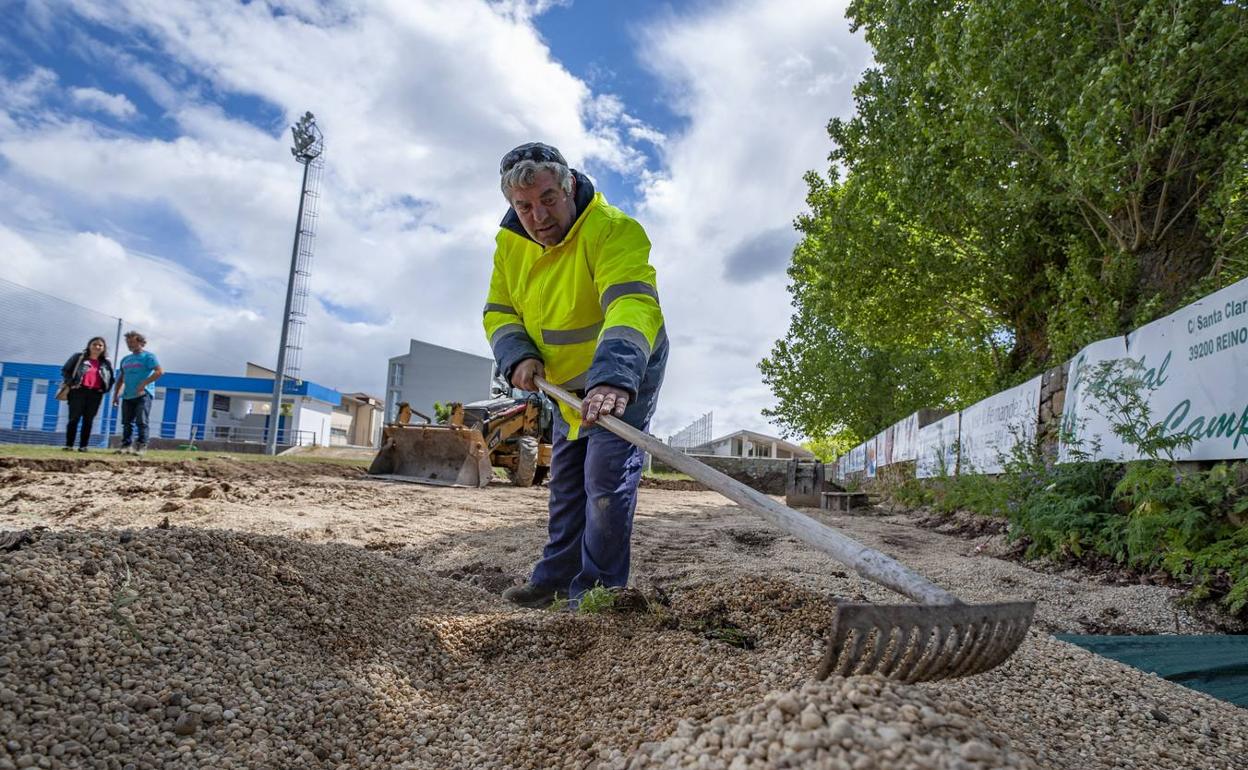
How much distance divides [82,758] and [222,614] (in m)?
0.56

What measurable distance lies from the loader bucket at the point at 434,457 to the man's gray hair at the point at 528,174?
21.7ft

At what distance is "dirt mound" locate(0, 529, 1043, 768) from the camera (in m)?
1.38

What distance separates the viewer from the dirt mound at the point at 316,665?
1381mm

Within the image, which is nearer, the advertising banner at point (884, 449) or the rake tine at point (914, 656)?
the rake tine at point (914, 656)

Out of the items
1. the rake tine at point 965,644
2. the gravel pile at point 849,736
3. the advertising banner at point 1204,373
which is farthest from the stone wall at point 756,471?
the gravel pile at point 849,736

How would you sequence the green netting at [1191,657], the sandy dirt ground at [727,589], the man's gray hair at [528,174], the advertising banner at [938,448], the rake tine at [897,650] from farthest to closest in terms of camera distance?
1. the advertising banner at [938,448]
2. the man's gray hair at [528,174]
3. the green netting at [1191,657]
4. the sandy dirt ground at [727,589]
5. the rake tine at [897,650]

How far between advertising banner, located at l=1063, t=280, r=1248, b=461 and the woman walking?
35.3 feet

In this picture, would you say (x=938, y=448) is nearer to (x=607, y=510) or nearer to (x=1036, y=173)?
(x=1036, y=173)

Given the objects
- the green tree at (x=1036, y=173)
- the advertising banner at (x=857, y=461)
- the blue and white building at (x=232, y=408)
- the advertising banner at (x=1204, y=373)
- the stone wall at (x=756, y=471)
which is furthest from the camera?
the blue and white building at (x=232, y=408)

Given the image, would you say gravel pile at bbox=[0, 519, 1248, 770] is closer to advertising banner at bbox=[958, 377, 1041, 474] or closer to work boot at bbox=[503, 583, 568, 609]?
work boot at bbox=[503, 583, 568, 609]

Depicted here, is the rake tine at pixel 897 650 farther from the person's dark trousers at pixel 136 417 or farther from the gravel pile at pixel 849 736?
the person's dark trousers at pixel 136 417

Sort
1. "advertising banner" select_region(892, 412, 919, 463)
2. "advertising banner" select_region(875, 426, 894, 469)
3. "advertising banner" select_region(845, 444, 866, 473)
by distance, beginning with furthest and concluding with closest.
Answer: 1. "advertising banner" select_region(845, 444, 866, 473)
2. "advertising banner" select_region(875, 426, 894, 469)
3. "advertising banner" select_region(892, 412, 919, 463)

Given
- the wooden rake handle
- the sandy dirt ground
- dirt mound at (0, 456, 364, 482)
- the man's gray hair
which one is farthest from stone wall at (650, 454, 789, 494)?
the wooden rake handle

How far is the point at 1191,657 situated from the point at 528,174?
9.43 feet
